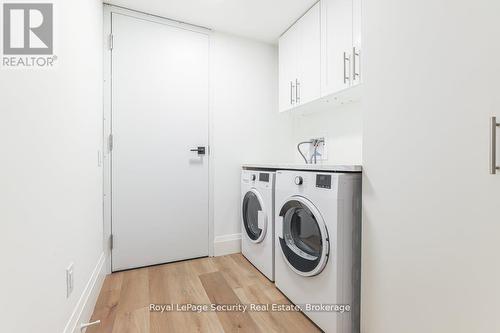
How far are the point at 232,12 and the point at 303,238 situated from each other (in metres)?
1.99

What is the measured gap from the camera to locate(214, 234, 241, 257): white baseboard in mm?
2326

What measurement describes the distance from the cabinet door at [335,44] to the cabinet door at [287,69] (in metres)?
0.41

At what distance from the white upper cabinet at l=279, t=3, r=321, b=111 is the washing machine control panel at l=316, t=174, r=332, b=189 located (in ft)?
3.06

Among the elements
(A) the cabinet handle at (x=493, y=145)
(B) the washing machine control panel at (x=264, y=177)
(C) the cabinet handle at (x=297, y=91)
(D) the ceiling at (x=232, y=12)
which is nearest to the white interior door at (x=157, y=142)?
(D) the ceiling at (x=232, y=12)

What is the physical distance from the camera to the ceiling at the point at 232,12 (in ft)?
6.34

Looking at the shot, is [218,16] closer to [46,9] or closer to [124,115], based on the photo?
[124,115]

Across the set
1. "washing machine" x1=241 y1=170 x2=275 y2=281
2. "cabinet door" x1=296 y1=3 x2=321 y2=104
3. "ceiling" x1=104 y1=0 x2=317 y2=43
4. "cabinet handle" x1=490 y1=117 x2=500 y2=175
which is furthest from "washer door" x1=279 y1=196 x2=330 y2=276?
"ceiling" x1=104 y1=0 x2=317 y2=43

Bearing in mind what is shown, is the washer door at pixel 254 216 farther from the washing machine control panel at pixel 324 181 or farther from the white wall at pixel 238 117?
the washing machine control panel at pixel 324 181

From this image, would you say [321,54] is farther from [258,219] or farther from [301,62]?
[258,219]

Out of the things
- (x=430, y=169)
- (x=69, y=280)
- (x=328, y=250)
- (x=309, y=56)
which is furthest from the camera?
(x=309, y=56)

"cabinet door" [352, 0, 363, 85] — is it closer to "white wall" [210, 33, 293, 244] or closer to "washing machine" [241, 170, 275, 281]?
"washing machine" [241, 170, 275, 281]

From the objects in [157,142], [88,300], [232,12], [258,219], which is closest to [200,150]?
[157,142]

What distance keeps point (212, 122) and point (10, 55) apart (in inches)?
66.0

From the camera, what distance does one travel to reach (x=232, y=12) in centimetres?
206
